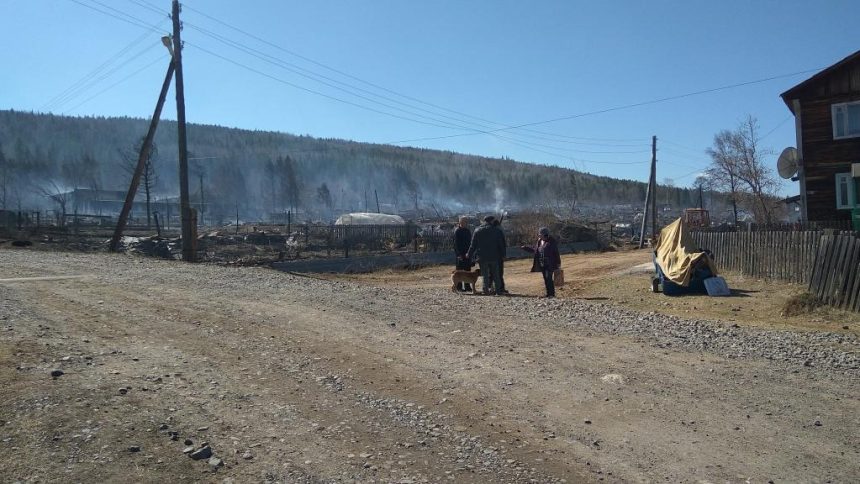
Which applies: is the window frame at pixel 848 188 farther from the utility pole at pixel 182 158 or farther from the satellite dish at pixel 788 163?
the utility pole at pixel 182 158

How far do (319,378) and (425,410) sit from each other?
129 cm

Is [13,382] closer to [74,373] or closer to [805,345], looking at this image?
[74,373]

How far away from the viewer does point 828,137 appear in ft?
79.6

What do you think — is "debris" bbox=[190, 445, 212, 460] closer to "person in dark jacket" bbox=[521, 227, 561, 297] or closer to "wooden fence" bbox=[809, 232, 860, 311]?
"person in dark jacket" bbox=[521, 227, 561, 297]

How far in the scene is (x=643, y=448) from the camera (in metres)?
4.77

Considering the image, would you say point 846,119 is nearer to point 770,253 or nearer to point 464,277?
point 770,253

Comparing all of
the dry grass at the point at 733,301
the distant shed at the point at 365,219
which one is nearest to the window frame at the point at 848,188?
the dry grass at the point at 733,301

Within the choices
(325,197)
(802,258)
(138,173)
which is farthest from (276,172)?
(802,258)

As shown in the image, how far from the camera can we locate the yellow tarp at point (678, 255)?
14.0m

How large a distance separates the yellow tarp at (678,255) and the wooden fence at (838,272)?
2505mm

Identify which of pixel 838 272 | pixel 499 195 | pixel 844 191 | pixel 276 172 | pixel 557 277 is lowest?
pixel 557 277

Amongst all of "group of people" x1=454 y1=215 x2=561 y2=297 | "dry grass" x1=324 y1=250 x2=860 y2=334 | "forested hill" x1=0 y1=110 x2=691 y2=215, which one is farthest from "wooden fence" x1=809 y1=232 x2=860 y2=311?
"forested hill" x1=0 y1=110 x2=691 y2=215

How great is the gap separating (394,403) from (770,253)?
12526mm

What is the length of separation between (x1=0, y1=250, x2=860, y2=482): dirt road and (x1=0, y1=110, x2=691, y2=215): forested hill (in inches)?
3790
